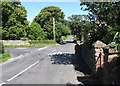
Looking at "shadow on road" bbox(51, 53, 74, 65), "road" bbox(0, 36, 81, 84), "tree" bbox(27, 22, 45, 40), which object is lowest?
"shadow on road" bbox(51, 53, 74, 65)

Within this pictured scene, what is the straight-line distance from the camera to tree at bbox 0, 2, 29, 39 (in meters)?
62.2

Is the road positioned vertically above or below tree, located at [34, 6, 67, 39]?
below

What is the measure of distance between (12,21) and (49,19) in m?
24.4

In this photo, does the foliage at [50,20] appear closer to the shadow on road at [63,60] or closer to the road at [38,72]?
the shadow on road at [63,60]

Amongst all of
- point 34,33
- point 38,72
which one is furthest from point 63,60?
point 34,33

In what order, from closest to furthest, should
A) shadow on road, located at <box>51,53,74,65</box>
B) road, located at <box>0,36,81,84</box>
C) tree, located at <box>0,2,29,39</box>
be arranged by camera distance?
1. road, located at <box>0,36,81,84</box>
2. shadow on road, located at <box>51,53,74,65</box>
3. tree, located at <box>0,2,29,39</box>

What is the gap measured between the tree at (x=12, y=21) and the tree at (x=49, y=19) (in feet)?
54.2

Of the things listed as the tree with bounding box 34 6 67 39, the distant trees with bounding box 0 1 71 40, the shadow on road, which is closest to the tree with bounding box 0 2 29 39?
the distant trees with bounding box 0 1 71 40

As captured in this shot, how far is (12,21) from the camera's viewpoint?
62.6 m

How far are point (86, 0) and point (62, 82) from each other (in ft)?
28.3

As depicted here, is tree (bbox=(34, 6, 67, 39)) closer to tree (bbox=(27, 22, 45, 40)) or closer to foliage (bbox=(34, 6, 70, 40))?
foliage (bbox=(34, 6, 70, 40))

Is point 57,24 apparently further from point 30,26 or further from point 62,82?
point 62,82

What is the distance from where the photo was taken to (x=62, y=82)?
1388 centimetres

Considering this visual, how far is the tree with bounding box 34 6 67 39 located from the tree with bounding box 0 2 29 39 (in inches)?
650
